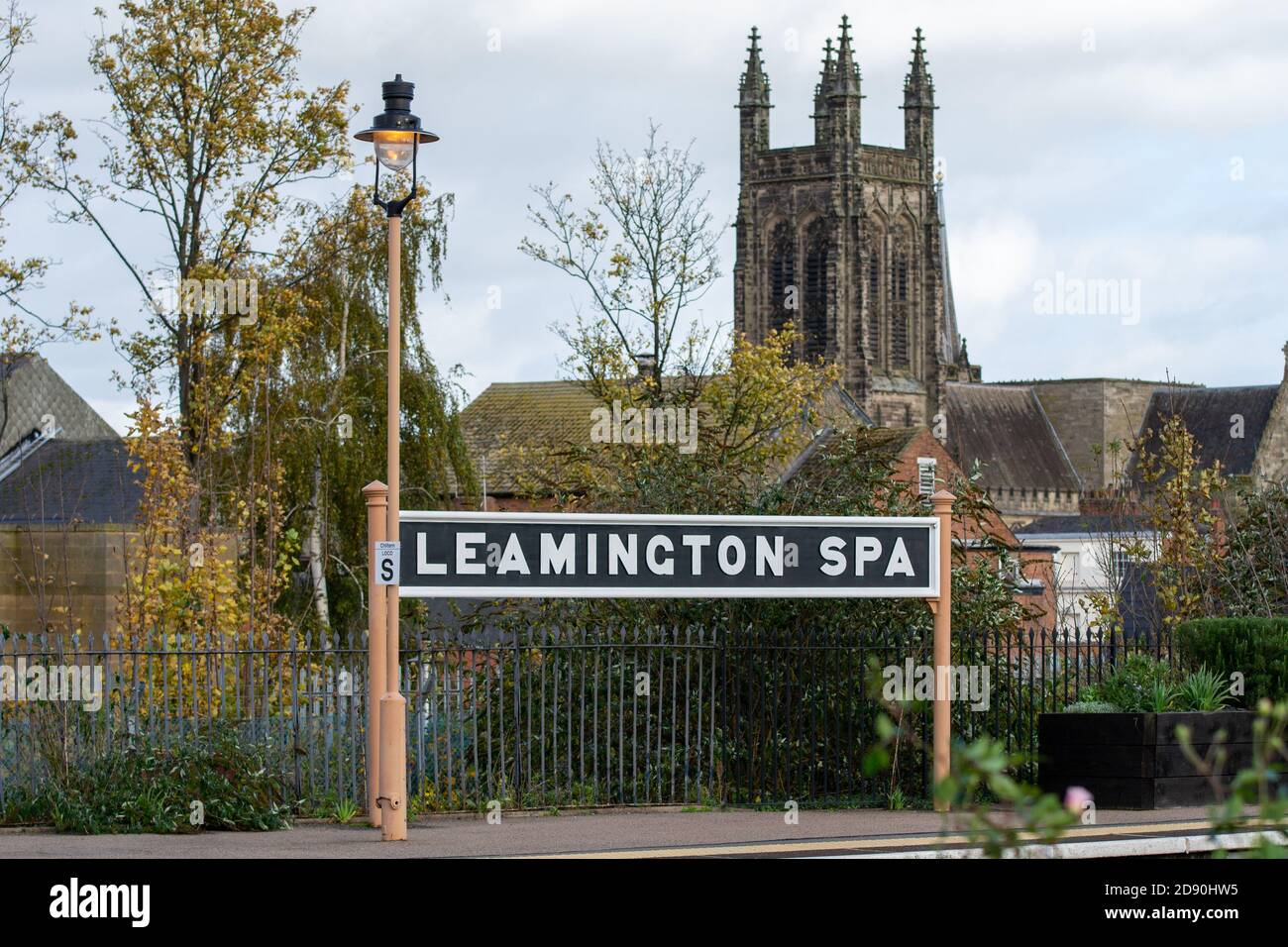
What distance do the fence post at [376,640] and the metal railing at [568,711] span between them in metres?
0.80

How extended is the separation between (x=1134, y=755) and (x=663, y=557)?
4.31m

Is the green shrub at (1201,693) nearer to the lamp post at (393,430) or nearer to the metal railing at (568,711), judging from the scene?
the metal railing at (568,711)

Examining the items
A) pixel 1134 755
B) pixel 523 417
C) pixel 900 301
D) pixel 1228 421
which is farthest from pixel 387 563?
pixel 900 301

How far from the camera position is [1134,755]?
625 inches

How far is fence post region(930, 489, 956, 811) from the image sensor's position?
16.4 metres

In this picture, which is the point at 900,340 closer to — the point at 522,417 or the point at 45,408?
the point at 522,417

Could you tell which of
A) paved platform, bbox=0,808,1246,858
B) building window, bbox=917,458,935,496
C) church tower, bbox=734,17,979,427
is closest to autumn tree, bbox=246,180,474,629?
building window, bbox=917,458,935,496

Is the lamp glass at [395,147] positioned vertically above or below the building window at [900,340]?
below

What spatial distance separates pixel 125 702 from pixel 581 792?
159 inches

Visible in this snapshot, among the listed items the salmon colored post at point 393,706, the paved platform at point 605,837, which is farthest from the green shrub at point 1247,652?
the salmon colored post at point 393,706

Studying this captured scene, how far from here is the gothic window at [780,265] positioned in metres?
Result: 106
